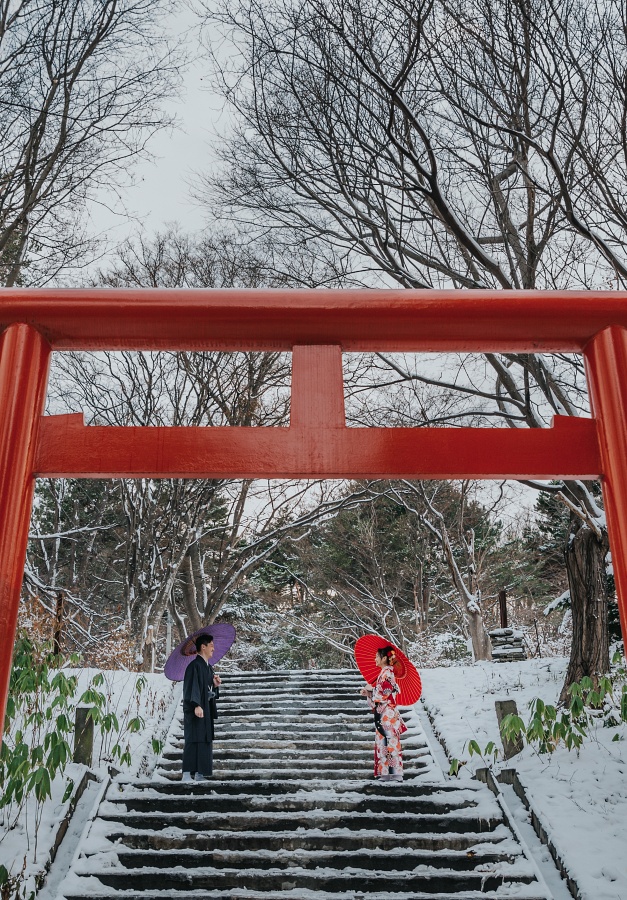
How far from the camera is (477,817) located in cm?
504

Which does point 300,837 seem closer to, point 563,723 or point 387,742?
point 387,742

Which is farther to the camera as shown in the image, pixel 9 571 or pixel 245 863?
pixel 245 863

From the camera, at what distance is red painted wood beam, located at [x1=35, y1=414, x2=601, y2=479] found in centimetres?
189

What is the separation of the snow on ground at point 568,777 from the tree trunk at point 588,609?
88cm

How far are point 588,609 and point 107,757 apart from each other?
557 cm

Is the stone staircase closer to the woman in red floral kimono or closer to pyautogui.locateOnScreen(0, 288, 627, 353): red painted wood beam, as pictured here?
the woman in red floral kimono

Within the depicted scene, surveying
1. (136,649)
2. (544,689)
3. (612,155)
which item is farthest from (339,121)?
(136,649)

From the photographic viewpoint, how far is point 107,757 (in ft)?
20.8

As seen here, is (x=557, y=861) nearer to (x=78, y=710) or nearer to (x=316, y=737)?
(x=316, y=737)

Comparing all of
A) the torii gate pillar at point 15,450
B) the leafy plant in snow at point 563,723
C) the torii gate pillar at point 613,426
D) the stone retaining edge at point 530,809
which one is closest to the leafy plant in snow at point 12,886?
the torii gate pillar at point 15,450

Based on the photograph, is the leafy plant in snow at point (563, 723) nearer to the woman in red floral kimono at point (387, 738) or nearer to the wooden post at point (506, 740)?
the wooden post at point (506, 740)

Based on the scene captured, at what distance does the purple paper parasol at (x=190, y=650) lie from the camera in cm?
656

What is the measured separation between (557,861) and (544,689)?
4747 mm

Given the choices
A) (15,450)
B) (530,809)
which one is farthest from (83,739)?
(15,450)
